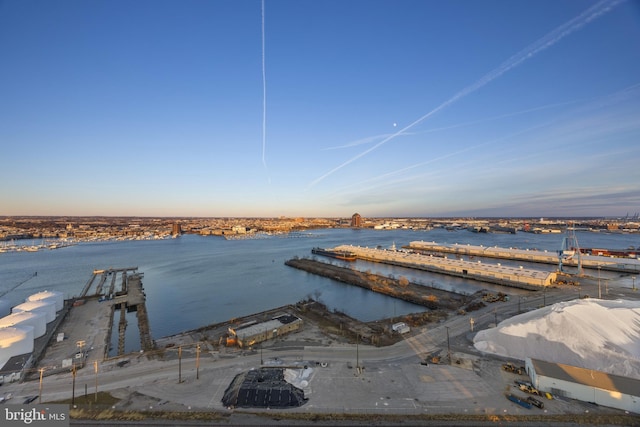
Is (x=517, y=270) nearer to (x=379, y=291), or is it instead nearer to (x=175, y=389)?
(x=379, y=291)

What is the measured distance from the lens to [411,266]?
1141 inches

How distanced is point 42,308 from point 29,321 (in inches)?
78.4

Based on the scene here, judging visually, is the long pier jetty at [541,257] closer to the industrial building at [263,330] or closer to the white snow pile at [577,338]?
the white snow pile at [577,338]

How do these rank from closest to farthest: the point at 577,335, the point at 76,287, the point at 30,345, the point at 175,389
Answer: the point at 175,389, the point at 577,335, the point at 30,345, the point at 76,287

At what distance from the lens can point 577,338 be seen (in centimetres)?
935

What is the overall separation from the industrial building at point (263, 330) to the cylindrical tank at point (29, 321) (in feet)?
26.1

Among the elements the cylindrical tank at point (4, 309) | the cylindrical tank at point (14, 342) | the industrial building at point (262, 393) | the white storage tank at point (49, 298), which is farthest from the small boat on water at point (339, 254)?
the cylindrical tank at point (14, 342)

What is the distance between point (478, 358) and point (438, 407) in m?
3.29

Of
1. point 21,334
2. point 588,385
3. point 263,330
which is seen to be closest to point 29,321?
point 21,334

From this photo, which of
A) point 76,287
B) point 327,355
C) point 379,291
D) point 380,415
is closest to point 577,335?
point 380,415

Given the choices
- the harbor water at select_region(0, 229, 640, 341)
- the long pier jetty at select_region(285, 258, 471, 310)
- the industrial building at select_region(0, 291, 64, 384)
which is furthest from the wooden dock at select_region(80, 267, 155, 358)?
the long pier jetty at select_region(285, 258, 471, 310)

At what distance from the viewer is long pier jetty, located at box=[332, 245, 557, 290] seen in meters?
20.2

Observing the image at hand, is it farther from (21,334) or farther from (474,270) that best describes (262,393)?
(474,270)

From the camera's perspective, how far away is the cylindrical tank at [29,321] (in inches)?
460
